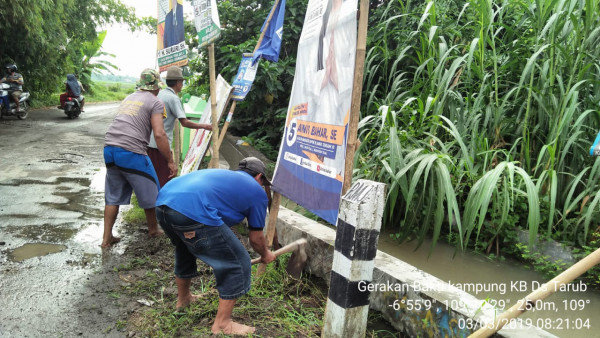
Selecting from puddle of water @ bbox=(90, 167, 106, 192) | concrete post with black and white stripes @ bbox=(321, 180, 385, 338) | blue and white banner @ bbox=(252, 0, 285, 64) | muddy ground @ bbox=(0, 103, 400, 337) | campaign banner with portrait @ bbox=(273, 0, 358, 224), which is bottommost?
muddy ground @ bbox=(0, 103, 400, 337)

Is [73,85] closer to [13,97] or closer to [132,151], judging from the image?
[13,97]

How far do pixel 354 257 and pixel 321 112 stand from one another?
1097 millimetres

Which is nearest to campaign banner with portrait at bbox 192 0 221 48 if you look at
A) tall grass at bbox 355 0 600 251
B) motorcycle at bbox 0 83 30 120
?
tall grass at bbox 355 0 600 251

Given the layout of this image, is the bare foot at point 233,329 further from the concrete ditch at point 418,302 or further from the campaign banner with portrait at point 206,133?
the campaign banner with portrait at point 206,133

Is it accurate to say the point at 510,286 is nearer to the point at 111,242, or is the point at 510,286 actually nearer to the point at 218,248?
the point at 218,248

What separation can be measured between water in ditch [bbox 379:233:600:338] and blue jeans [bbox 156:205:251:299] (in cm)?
140

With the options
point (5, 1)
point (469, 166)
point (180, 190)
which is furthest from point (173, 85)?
point (5, 1)

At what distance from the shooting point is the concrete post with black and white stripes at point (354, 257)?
2.11 metres

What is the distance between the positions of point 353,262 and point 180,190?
41.1 inches

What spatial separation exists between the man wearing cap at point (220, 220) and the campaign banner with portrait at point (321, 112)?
439 mm

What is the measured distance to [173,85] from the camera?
462 cm

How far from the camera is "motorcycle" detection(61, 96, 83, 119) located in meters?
13.1

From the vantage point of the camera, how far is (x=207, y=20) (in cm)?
421

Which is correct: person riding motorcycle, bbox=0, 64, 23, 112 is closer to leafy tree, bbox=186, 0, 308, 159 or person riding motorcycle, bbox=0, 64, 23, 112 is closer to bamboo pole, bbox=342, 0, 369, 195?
leafy tree, bbox=186, 0, 308, 159
